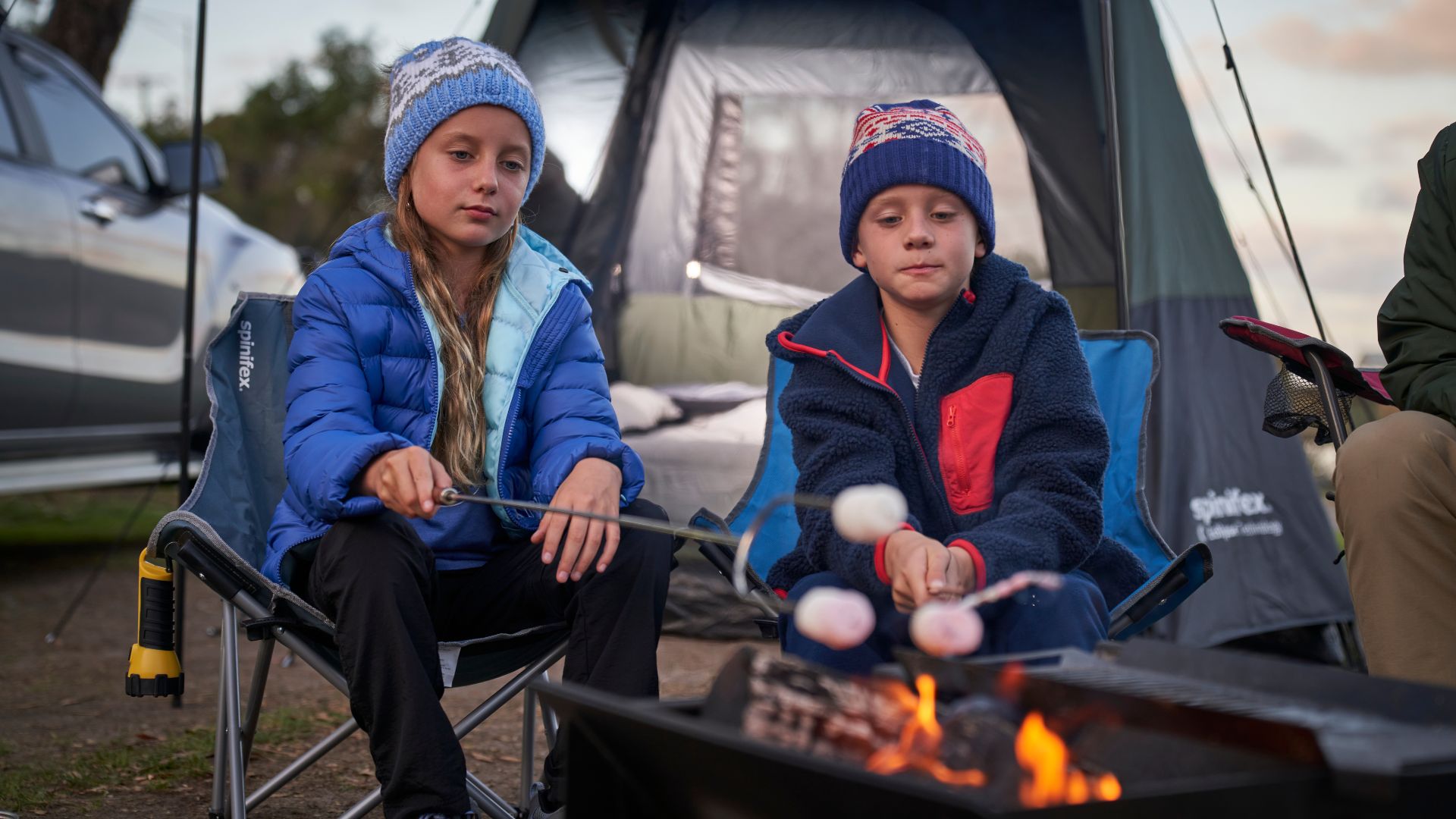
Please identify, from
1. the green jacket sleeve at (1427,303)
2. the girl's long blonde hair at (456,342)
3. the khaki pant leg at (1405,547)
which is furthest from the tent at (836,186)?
the girl's long blonde hair at (456,342)

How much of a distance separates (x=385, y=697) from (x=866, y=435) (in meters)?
0.73

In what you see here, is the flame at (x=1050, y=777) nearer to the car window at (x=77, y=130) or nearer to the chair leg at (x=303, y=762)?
→ the chair leg at (x=303, y=762)

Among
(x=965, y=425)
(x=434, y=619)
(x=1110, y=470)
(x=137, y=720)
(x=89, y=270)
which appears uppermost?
(x=89, y=270)

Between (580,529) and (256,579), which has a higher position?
(580,529)

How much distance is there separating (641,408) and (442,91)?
82.1 inches

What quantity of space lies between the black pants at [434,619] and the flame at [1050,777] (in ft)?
2.47

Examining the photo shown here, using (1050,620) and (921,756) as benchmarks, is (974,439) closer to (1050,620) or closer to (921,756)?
(1050,620)

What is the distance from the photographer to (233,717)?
1804 millimetres

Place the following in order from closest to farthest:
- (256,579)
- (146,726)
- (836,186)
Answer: (256,579), (146,726), (836,186)

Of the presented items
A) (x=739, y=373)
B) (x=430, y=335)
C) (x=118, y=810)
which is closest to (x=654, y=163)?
(x=739, y=373)

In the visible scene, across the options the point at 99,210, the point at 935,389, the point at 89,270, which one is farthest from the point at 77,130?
the point at 935,389

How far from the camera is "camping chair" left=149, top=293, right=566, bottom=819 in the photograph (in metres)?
1.77

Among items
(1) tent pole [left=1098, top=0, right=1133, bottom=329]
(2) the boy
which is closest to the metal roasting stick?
(2) the boy

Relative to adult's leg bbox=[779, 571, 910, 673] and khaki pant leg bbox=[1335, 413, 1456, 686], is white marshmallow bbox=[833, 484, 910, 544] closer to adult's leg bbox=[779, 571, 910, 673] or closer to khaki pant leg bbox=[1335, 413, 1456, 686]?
adult's leg bbox=[779, 571, 910, 673]
